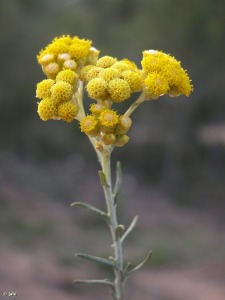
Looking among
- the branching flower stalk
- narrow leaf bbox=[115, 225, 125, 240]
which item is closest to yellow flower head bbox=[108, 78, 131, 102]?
the branching flower stalk

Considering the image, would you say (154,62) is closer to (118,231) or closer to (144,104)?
(118,231)

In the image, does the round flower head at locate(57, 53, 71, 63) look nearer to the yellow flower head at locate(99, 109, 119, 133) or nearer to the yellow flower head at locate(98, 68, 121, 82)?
the yellow flower head at locate(98, 68, 121, 82)

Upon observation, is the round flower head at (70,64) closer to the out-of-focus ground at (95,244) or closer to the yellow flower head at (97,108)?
the yellow flower head at (97,108)

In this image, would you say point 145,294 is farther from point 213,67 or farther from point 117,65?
point 117,65

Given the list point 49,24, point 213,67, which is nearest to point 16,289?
point 213,67

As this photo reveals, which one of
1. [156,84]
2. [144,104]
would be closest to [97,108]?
[156,84]

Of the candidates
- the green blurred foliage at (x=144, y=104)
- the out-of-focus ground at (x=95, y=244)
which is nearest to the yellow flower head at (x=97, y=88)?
the out-of-focus ground at (x=95, y=244)
